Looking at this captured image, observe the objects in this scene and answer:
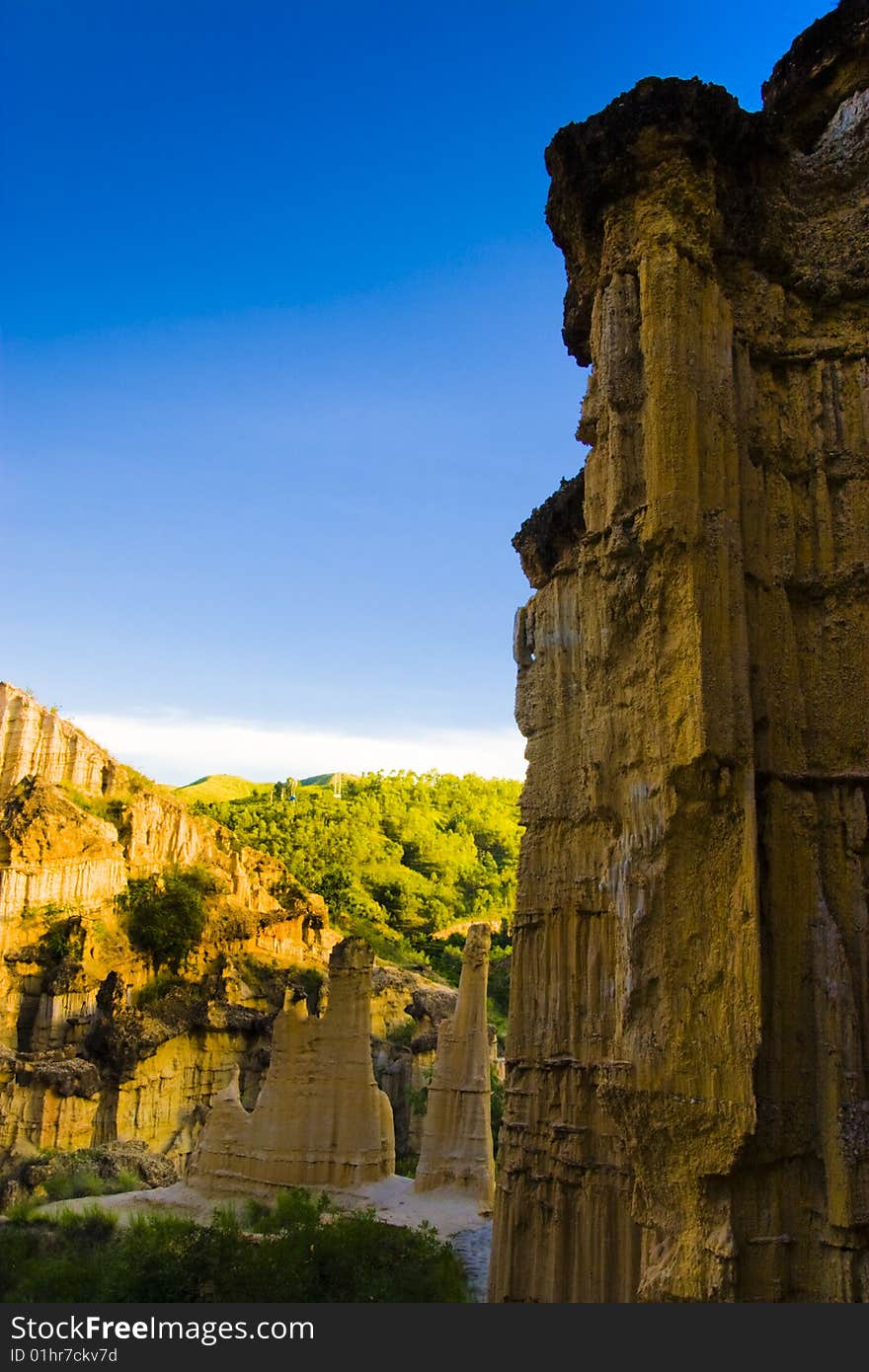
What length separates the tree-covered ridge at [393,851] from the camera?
187 ft

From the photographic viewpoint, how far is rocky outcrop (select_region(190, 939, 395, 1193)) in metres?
21.2

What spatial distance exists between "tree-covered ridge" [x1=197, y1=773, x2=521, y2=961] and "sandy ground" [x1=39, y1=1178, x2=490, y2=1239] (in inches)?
1138

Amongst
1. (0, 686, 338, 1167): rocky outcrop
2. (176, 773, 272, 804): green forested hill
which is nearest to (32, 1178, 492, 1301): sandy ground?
(0, 686, 338, 1167): rocky outcrop

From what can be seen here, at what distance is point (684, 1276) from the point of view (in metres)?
6.59

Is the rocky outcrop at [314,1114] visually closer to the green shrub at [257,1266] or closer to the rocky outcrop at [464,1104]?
the rocky outcrop at [464,1104]

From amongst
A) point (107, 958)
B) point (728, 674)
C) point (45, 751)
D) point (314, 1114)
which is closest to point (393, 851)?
point (45, 751)

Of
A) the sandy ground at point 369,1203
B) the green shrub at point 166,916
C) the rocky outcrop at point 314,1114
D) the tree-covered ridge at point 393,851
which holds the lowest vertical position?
the sandy ground at point 369,1203

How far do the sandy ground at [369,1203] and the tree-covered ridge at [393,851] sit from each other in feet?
94.8

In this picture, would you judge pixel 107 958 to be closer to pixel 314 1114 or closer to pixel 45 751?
pixel 45 751

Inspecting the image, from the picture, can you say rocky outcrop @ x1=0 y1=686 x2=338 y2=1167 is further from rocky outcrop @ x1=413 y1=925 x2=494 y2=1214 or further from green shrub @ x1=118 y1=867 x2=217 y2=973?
rocky outcrop @ x1=413 y1=925 x2=494 y2=1214

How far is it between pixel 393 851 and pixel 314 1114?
41.9 meters

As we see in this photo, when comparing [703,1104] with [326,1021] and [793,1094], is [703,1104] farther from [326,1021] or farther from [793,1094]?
[326,1021]

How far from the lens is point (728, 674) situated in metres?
7.36

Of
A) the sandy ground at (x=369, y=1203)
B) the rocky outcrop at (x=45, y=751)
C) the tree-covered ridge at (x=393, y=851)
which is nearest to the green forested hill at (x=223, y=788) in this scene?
the tree-covered ridge at (x=393, y=851)
